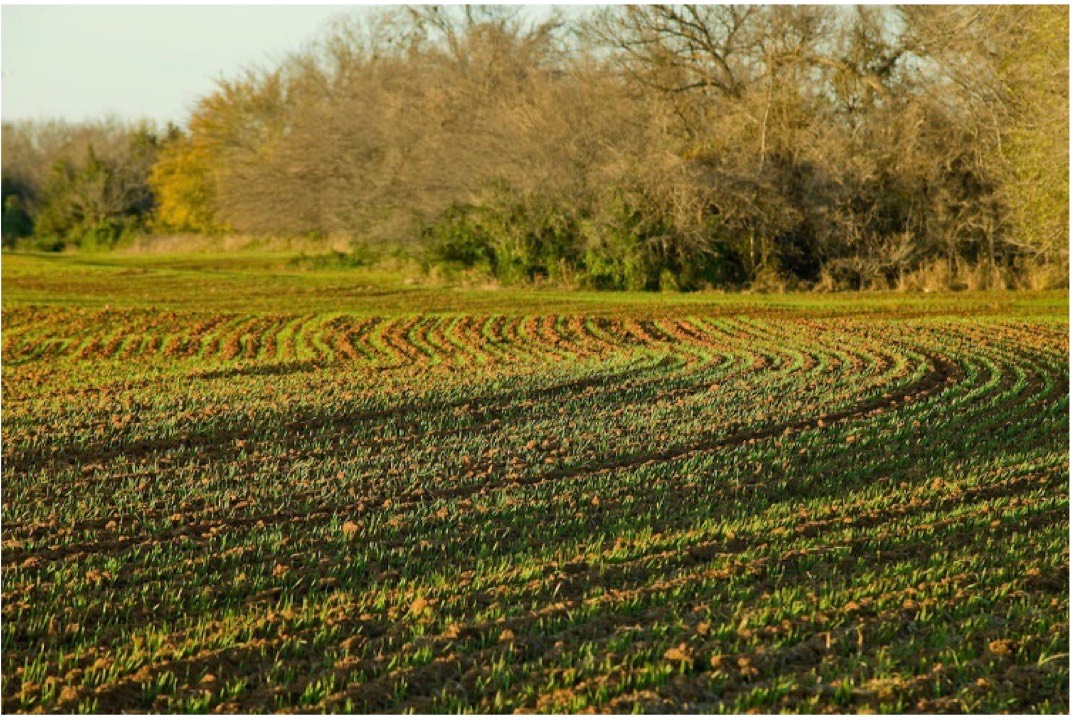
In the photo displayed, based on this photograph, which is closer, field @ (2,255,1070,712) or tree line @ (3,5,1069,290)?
field @ (2,255,1070,712)

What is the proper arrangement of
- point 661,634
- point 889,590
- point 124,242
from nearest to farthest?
point 661,634
point 889,590
point 124,242

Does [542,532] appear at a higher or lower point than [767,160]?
lower

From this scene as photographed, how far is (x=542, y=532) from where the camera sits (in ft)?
29.7

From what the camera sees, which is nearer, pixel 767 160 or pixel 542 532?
pixel 542 532

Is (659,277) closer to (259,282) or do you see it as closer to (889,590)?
(259,282)

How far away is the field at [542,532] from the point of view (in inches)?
248

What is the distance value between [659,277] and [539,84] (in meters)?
7.21

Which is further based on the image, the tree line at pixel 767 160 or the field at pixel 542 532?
the tree line at pixel 767 160

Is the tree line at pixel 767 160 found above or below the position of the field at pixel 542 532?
above

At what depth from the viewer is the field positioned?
629 cm

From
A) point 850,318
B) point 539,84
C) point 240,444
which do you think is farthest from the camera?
point 539,84

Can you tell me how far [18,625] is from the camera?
277 inches

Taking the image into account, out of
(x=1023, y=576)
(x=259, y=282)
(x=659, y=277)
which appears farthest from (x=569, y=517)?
(x=259, y=282)

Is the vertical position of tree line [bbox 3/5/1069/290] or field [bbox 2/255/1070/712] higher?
tree line [bbox 3/5/1069/290]
